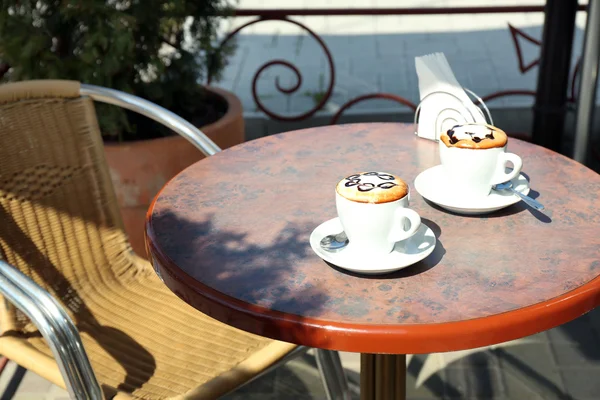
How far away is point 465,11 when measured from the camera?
134 inches

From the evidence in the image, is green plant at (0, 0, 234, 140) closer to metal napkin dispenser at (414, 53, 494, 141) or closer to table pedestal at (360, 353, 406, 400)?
metal napkin dispenser at (414, 53, 494, 141)

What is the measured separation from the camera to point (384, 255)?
1185 mm

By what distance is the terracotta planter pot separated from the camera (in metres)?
2.75

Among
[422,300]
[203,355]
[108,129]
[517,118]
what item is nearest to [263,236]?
[422,300]

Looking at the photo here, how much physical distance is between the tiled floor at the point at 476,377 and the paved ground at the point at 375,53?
8.11 feet

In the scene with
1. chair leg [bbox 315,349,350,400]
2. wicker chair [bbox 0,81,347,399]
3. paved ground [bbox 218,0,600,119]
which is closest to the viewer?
wicker chair [bbox 0,81,347,399]

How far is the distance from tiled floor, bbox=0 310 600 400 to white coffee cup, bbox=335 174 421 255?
1286mm

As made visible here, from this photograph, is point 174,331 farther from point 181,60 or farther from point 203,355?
point 181,60

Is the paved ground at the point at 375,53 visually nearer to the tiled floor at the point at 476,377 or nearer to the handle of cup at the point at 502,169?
the tiled floor at the point at 476,377

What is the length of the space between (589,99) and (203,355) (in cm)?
176

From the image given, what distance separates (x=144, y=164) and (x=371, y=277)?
1.74 metres

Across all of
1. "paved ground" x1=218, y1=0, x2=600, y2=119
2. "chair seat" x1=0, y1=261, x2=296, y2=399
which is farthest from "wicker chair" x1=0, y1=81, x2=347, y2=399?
"paved ground" x1=218, y1=0, x2=600, y2=119

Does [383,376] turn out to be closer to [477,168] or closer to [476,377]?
[477,168]

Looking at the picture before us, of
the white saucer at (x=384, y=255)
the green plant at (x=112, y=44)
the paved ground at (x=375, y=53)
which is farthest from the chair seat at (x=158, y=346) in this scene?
the paved ground at (x=375, y=53)
